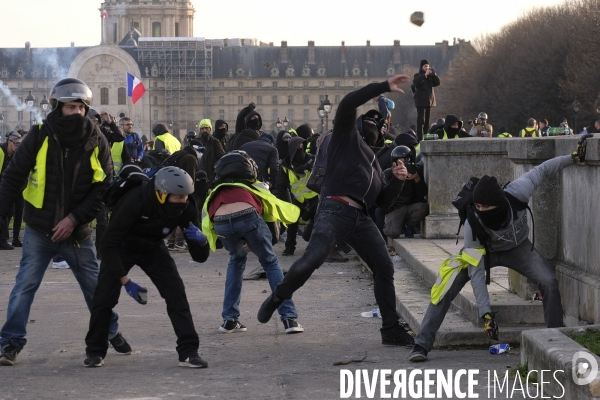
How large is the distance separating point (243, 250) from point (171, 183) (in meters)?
1.93

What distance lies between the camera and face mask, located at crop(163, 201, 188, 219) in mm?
7449

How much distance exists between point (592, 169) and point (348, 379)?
1938 mm

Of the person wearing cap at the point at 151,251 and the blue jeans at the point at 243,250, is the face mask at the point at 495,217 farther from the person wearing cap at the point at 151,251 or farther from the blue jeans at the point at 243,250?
the blue jeans at the point at 243,250

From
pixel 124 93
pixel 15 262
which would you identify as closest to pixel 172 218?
pixel 15 262

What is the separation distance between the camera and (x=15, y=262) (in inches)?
595

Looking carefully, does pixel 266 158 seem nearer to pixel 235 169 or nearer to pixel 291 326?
pixel 235 169

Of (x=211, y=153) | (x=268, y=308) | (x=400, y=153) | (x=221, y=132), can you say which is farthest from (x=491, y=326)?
(x=221, y=132)

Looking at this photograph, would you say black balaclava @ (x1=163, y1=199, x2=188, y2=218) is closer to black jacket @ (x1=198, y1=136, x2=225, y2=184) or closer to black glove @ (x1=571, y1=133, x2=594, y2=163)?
black glove @ (x1=571, y1=133, x2=594, y2=163)

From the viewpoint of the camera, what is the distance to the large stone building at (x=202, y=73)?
14088 cm

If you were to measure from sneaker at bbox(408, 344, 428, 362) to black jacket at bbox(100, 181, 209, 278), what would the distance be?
147cm

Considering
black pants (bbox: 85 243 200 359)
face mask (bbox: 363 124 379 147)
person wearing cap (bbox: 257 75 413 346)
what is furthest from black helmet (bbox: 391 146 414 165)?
black pants (bbox: 85 243 200 359)

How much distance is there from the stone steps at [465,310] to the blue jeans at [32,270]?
2319 millimetres

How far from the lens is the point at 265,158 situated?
14.4m

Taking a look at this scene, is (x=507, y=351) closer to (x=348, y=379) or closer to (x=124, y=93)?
(x=348, y=379)
